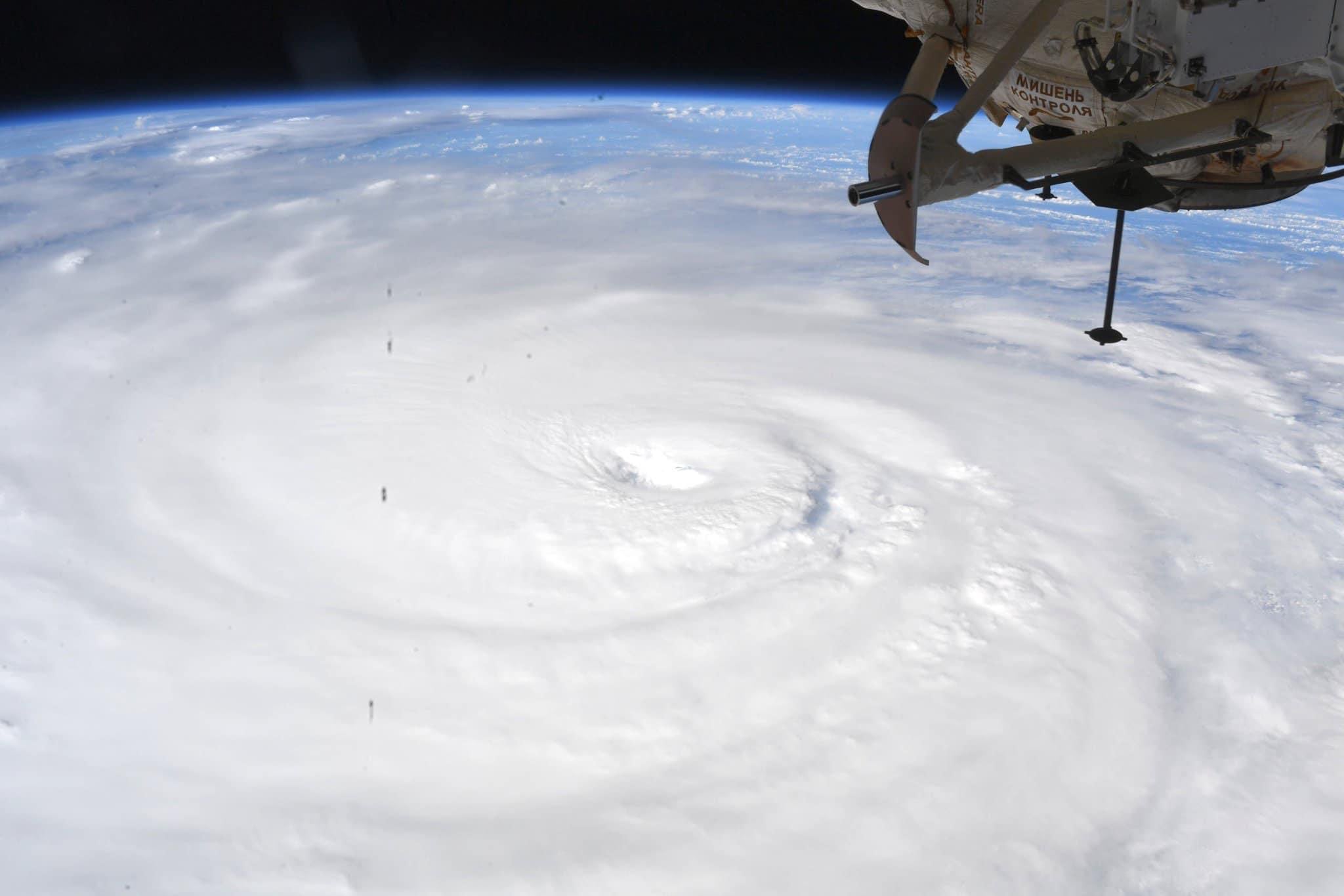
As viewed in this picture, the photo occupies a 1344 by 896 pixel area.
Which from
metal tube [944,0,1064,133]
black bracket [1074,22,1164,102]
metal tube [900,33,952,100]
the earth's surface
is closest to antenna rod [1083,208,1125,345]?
black bracket [1074,22,1164,102]

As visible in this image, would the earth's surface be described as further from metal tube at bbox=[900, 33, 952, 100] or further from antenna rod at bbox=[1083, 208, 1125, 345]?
metal tube at bbox=[900, 33, 952, 100]

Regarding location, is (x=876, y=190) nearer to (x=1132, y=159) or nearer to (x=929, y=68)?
(x=1132, y=159)

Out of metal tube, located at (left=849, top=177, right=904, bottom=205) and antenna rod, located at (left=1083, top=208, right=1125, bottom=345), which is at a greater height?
metal tube, located at (left=849, top=177, right=904, bottom=205)

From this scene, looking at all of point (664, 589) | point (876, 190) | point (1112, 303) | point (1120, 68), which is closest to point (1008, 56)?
point (1120, 68)

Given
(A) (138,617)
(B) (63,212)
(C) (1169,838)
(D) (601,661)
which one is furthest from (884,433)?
(B) (63,212)

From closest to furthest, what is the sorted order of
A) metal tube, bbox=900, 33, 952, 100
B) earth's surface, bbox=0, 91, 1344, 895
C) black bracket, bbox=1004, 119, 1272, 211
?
1. black bracket, bbox=1004, 119, 1272, 211
2. metal tube, bbox=900, 33, 952, 100
3. earth's surface, bbox=0, 91, 1344, 895

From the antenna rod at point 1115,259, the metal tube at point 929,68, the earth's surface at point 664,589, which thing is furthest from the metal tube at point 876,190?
the earth's surface at point 664,589
